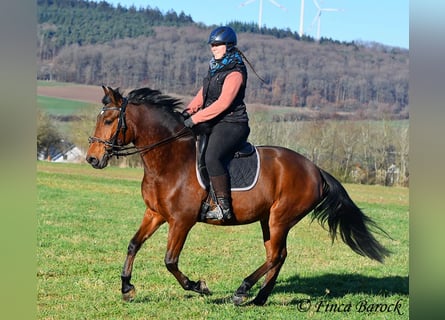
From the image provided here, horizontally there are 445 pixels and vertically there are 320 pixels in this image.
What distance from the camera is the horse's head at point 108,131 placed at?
249 inches

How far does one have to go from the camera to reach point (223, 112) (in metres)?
6.54

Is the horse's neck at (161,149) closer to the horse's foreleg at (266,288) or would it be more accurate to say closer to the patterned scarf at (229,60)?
the patterned scarf at (229,60)

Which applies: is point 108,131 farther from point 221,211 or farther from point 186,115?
point 221,211

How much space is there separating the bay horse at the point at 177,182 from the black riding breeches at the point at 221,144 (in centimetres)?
26

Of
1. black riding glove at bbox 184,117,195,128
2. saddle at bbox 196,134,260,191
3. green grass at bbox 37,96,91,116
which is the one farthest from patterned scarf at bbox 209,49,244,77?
green grass at bbox 37,96,91,116

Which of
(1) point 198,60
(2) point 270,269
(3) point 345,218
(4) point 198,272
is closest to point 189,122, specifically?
(2) point 270,269

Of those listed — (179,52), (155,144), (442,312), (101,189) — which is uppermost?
(179,52)

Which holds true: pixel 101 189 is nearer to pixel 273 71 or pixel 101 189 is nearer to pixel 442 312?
pixel 442 312

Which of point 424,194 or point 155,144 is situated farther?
point 155,144

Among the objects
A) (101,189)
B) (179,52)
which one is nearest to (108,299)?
(101,189)

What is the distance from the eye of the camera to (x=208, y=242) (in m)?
11.6

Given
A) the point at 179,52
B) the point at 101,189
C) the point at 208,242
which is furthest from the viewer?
the point at 179,52

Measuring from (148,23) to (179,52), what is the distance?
22.7 metres

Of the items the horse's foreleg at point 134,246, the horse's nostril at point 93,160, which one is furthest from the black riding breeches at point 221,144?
the horse's nostril at point 93,160
